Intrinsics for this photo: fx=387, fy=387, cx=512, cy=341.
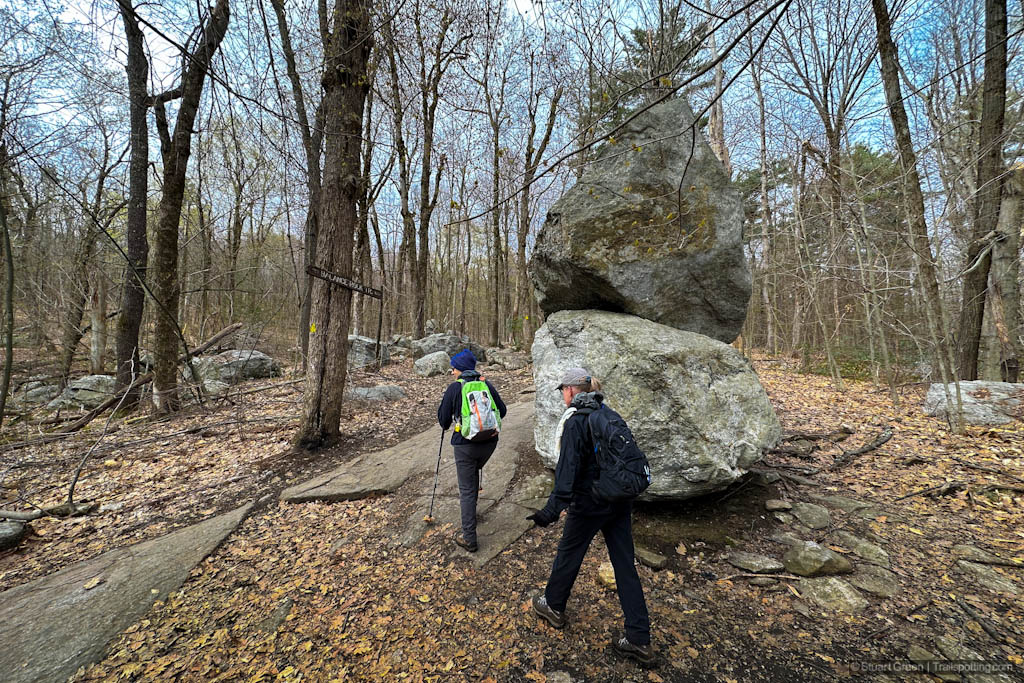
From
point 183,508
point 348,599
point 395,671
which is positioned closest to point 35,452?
point 183,508

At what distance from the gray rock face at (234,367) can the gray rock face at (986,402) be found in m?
14.0

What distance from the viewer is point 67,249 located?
8547mm

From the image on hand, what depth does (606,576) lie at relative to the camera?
Result: 316 centimetres

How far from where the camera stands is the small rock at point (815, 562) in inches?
121

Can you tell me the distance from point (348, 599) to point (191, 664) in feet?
3.17

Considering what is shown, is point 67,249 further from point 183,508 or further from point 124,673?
point 124,673

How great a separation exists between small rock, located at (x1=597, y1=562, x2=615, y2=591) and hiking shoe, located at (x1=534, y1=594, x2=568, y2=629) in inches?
19.8

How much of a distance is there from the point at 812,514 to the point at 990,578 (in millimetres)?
1093

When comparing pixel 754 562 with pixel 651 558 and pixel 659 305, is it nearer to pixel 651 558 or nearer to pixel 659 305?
pixel 651 558

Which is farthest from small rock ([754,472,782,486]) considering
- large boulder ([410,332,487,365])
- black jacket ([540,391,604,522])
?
large boulder ([410,332,487,365])

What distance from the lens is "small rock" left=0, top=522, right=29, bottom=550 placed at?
369cm

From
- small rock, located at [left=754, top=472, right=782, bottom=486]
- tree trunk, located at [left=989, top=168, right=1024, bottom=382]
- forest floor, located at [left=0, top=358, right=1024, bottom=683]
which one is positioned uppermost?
tree trunk, located at [left=989, top=168, right=1024, bottom=382]

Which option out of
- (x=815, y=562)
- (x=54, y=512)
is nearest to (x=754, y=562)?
(x=815, y=562)

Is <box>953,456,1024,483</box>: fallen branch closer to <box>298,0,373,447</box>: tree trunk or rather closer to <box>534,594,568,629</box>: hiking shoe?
<box>534,594,568,629</box>: hiking shoe
